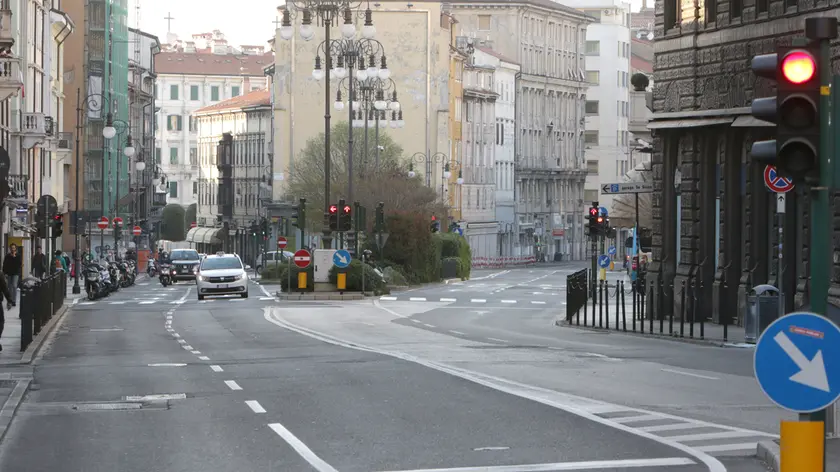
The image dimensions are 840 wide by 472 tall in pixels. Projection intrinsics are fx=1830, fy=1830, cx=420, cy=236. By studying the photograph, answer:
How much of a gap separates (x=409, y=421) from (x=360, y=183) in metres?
68.6

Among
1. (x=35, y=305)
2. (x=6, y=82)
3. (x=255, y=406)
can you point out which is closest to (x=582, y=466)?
(x=255, y=406)

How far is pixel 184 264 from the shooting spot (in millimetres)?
84000

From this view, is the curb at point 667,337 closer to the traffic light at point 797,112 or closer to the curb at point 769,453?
the curb at point 769,453

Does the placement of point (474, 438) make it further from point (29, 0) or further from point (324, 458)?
point (29, 0)

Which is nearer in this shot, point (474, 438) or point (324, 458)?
point (324, 458)

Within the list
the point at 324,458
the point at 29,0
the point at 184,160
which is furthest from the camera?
the point at 184,160

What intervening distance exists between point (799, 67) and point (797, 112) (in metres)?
0.28

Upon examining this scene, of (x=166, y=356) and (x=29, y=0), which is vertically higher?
(x=29, y=0)

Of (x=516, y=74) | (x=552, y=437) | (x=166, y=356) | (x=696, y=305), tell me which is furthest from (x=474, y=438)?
(x=516, y=74)

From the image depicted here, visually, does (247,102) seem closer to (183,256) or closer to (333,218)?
(183,256)

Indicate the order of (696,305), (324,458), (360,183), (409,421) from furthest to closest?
(360,183) < (696,305) < (409,421) < (324,458)

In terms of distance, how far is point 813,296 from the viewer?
1146cm

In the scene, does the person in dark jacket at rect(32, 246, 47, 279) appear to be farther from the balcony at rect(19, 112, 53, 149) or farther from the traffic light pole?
the traffic light pole

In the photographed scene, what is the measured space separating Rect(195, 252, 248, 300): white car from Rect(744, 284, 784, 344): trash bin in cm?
2869
